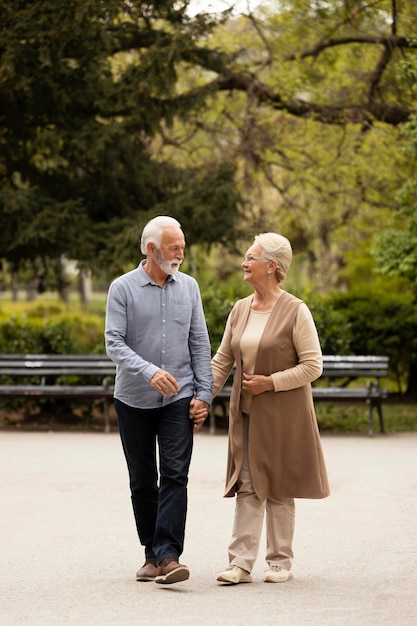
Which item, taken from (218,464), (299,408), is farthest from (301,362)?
(218,464)

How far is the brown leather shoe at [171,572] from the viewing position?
20.3 ft

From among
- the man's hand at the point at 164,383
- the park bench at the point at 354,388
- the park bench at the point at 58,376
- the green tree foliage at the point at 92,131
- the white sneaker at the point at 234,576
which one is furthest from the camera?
the green tree foliage at the point at 92,131

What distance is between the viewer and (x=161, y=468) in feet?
21.0

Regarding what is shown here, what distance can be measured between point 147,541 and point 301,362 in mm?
1217

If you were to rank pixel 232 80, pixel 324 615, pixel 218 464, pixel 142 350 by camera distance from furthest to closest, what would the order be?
1. pixel 232 80
2. pixel 218 464
3. pixel 142 350
4. pixel 324 615

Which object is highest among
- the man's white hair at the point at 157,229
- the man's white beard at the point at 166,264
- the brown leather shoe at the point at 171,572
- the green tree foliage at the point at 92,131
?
Answer: the green tree foliage at the point at 92,131

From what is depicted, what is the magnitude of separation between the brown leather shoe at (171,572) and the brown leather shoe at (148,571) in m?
0.15

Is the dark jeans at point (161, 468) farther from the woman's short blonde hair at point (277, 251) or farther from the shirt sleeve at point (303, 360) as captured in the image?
the woman's short blonde hair at point (277, 251)

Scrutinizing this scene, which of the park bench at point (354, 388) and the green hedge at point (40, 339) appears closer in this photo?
the park bench at point (354, 388)

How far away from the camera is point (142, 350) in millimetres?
6422

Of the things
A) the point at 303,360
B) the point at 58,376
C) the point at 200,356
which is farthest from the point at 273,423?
the point at 58,376

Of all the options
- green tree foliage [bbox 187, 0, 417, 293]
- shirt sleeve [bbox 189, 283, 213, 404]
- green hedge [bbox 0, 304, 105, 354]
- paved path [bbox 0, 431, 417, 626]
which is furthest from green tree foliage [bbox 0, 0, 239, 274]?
shirt sleeve [bbox 189, 283, 213, 404]

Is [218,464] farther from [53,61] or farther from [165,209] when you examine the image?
[53,61]

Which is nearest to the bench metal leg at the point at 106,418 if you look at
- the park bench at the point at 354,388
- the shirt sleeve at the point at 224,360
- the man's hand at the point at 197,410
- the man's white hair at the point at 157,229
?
the park bench at the point at 354,388
